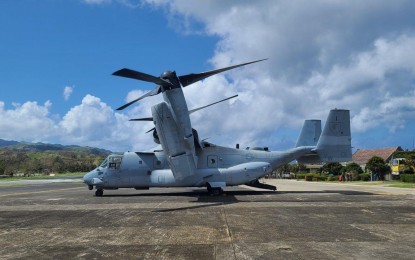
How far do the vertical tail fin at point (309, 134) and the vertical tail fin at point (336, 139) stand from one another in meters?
1.34

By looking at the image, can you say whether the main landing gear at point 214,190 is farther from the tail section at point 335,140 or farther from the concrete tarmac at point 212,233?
the concrete tarmac at point 212,233

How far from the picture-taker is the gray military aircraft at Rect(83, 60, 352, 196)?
22.2 m

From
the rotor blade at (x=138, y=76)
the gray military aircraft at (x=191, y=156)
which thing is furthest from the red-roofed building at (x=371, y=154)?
the rotor blade at (x=138, y=76)

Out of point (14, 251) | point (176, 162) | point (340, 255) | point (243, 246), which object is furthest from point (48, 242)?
point (176, 162)

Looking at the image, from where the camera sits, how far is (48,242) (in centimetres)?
1022

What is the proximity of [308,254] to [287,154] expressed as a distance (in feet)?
65.9

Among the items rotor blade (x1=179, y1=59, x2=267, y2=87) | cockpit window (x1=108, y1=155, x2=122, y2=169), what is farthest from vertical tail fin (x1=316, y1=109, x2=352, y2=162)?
cockpit window (x1=108, y1=155, x2=122, y2=169)

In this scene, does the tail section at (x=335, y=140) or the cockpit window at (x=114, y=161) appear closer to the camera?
the cockpit window at (x=114, y=161)

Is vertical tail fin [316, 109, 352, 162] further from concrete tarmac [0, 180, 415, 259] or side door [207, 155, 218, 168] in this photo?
concrete tarmac [0, 180, 415, 259]

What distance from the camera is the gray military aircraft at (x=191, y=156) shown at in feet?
72.8

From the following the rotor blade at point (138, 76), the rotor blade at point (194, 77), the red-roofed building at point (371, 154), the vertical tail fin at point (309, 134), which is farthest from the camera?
the red-roofed building at point (371, 154)

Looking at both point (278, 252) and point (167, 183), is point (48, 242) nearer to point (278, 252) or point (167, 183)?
point (278, 252)

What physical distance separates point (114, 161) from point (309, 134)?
15857 mm

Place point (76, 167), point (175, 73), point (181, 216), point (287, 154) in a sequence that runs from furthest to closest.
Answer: point (76, 167), point (287, 154), point (175, 73), point (181, 216)
